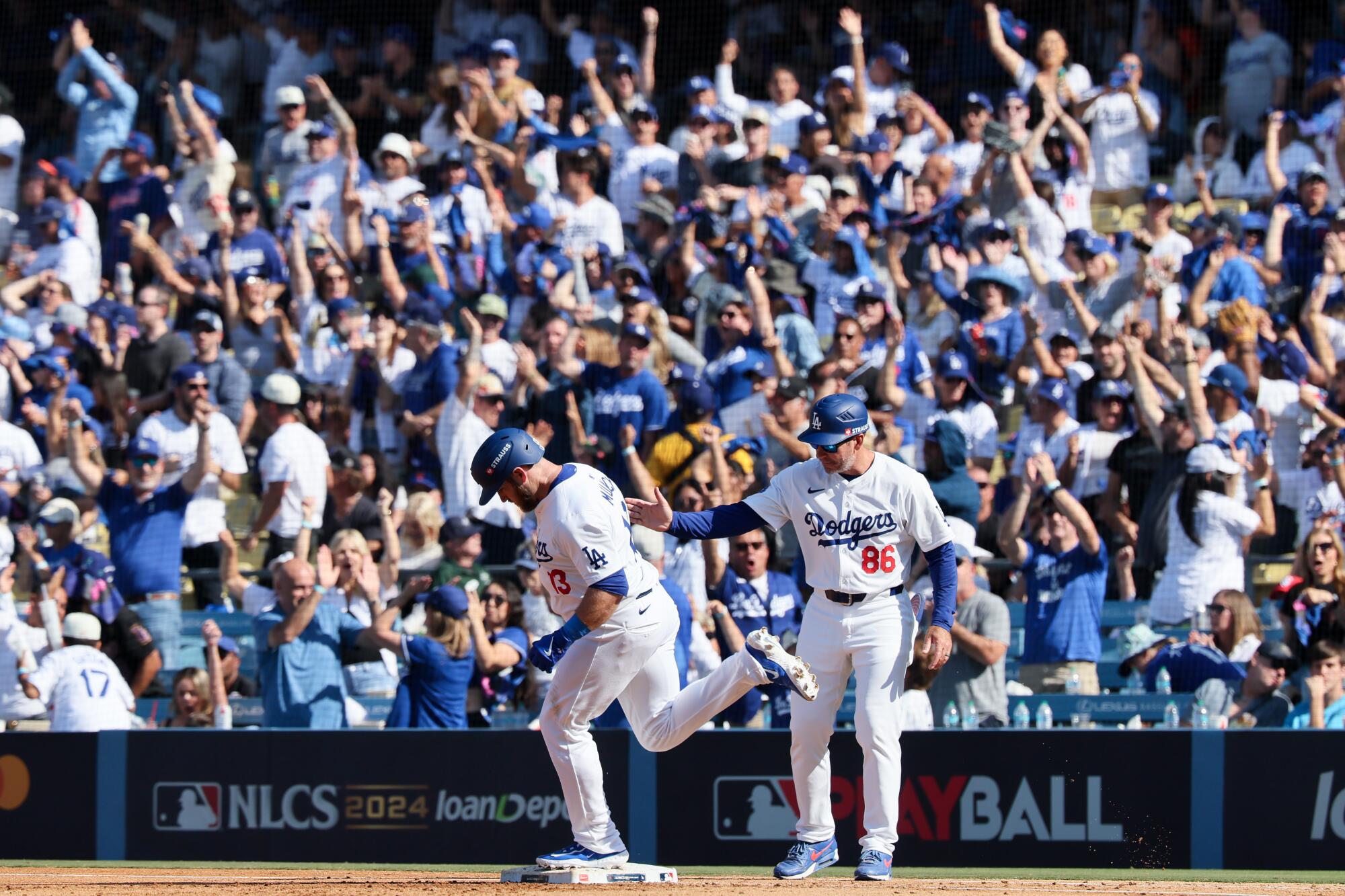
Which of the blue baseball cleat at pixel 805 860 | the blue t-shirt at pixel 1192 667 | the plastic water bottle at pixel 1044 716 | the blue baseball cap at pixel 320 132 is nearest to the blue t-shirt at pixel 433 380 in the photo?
the blue baseball cap at pixel 320 132

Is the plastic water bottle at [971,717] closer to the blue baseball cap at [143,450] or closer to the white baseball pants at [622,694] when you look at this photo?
the white baseball pants at [622,694]

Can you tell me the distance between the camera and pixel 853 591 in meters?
6.77

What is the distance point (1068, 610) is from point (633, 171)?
5.71 m

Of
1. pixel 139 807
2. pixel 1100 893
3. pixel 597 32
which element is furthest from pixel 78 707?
pixel 597 32

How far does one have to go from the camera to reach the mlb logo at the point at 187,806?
8.92m

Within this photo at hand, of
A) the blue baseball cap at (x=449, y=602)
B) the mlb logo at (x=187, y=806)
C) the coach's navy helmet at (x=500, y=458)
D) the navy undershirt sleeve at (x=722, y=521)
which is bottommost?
the mlb logo at (x=187, y=806)

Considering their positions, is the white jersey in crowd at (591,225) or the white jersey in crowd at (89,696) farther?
the white jersey in crowd at (591,225)

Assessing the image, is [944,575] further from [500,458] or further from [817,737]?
[500,458]

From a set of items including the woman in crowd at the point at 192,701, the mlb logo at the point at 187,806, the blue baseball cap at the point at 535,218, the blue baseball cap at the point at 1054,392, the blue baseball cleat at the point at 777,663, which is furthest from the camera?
the blue baseball cap at the point at 535,218

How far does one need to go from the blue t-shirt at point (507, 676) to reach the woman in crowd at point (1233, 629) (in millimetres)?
3284

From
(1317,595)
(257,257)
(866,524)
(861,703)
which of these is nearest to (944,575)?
(866,524)

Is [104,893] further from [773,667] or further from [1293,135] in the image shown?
[1293,135]

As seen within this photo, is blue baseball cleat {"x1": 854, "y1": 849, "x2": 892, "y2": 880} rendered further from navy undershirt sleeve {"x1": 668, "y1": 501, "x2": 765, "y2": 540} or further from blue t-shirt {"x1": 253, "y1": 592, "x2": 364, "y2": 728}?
blue t-shirt {"x1": 253, "y1": 592, "x2": 364, "y2": 728}

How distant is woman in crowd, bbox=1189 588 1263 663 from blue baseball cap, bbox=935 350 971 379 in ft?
7.29
